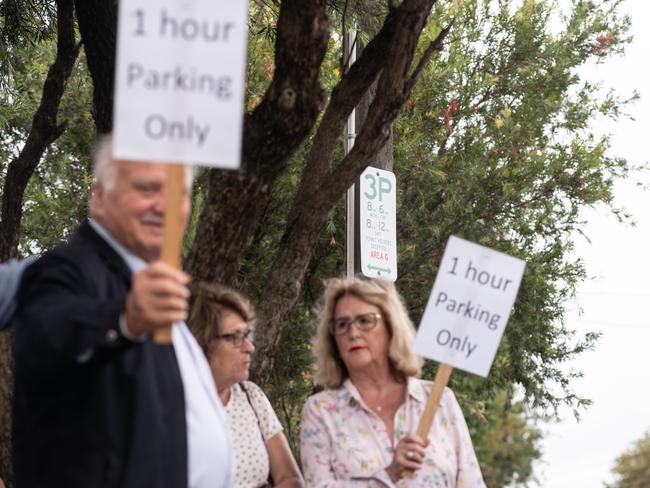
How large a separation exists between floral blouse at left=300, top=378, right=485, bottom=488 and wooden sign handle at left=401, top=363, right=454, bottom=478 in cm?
36

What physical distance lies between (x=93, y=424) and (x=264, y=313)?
4119 mm

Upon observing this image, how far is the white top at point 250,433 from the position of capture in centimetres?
544

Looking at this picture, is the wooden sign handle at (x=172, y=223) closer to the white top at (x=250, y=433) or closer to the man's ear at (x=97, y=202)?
the man's ear at (x=97, y=202)

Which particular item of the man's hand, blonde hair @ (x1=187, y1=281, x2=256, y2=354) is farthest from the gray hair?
blonde hair @ (x1=187, y1=281, x2=256, y2=354)

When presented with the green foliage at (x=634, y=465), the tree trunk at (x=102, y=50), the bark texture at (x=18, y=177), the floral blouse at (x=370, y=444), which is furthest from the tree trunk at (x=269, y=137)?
the green foliage at (x=634, y=465)

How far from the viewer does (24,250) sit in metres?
16.1

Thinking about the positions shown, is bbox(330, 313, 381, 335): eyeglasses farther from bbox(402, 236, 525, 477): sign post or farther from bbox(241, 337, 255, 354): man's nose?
bbox(402, 236, 525, 477): sign post

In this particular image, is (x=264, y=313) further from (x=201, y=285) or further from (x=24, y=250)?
(x=24, y=250)

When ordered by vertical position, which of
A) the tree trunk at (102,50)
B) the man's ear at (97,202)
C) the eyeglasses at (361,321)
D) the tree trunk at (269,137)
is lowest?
the eyeglasses at (361,321)

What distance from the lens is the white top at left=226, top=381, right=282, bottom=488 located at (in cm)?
544

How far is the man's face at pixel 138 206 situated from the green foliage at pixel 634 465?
67.0 meters

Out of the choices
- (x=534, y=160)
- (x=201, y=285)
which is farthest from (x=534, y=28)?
(x=201, y=285)

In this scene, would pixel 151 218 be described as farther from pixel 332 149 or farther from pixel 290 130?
pixel 332 149

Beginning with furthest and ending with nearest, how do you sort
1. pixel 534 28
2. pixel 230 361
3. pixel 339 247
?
pixel 534 28 < pixel 339 247 < pixel 230 361
